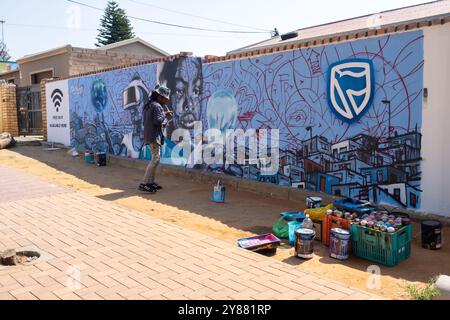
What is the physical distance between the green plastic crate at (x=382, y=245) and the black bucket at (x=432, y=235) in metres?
0.41

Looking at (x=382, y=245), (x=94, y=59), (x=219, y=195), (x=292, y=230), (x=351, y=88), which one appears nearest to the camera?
(x=382, y=245)

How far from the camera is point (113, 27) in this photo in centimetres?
4862

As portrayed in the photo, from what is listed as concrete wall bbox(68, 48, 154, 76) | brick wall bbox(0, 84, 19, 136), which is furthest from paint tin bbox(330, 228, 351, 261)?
brick wall bbox(0, 84, 19, 136)

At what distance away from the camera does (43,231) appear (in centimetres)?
573

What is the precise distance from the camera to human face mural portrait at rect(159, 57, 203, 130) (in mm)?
9812

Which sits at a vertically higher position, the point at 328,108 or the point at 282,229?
the point at 328,108

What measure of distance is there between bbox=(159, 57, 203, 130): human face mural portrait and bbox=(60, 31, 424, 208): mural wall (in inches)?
0.9

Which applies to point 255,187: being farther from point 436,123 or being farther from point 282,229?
point 436,123

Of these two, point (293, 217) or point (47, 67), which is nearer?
point (293, 217)

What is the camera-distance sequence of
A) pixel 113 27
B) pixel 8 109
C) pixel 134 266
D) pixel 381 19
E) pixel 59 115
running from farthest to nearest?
pixel 113 27 → pixel 8 109 → pixel 59 115 → pixel 381 19 → pixel 134 266

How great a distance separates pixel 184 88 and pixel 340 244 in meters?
6.24


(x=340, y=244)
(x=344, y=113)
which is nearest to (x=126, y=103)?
(x=344, y=113)
